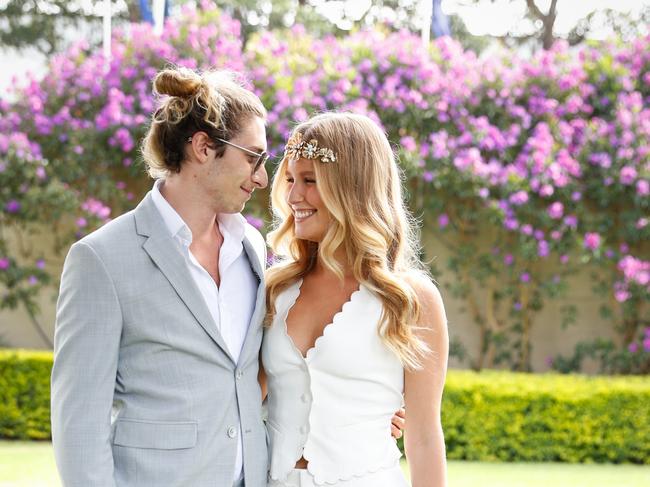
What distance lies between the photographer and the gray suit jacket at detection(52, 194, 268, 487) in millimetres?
2414

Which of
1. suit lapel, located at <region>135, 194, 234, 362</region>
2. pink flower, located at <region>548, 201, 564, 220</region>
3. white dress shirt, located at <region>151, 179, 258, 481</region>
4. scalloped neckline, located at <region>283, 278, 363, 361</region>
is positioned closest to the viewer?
suit lapel, located at <region>135, 194, 234, 362</region>

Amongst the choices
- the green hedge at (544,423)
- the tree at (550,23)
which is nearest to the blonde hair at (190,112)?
the green hedge at (544,423)

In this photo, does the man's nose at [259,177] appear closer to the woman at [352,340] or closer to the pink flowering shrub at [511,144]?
the woman at [352,340]

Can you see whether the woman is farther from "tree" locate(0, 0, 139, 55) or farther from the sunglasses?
"tree" locate(0, 0, 139, 55)

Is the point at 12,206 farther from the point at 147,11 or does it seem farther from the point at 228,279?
the point at 228,279

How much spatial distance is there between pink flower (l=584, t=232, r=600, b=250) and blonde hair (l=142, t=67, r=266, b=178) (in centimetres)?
619

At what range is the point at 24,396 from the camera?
7.97 meters

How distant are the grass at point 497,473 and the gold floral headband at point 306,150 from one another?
4303 millimetres

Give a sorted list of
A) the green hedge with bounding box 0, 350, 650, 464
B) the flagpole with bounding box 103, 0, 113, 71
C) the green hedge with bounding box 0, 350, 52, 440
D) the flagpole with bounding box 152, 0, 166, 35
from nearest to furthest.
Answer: the green hedge with bounding box 0, 350, 650, 464 < the green hedge with bounding box 0, 350, 52, 440 < the flagpole with bounding box 103, 0, 113, 71 < the flagpole with bounding box 152, 0, 166, 35

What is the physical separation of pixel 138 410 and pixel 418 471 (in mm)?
824

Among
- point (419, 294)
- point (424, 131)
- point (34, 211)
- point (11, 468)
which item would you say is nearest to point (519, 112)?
point (424, 131)

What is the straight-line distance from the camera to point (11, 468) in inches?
271

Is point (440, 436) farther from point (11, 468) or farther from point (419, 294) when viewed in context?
point (11, 468)

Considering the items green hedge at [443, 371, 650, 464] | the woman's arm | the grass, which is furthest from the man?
green hedge at [443, 371, 650, 464]
